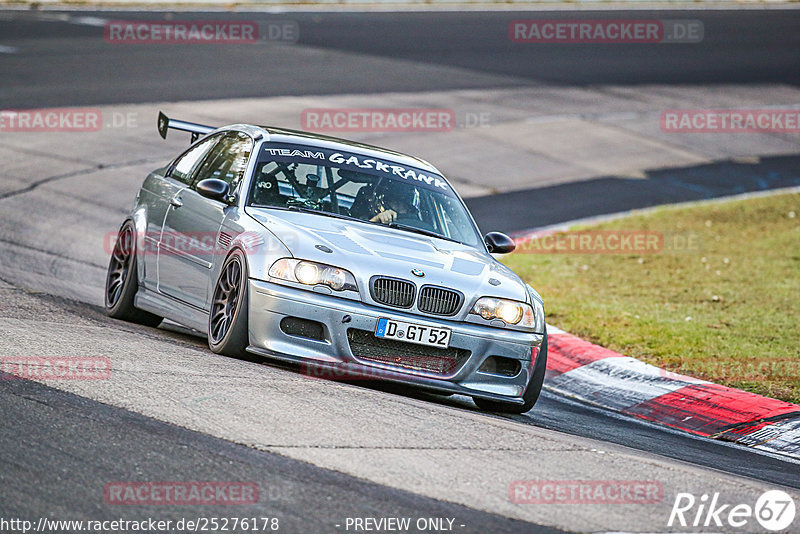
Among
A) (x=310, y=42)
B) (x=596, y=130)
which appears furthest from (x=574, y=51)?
(x=596, y=130)

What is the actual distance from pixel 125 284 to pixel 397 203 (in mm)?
2170

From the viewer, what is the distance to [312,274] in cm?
700

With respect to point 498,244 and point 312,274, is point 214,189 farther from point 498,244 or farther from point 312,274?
point 498,244

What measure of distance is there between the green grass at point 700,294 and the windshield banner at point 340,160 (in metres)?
2.43

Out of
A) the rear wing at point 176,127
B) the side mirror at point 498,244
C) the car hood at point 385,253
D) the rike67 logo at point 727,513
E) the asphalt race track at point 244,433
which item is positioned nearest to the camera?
the asphalt race track at point 244,433

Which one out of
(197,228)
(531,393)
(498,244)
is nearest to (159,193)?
(197,228)

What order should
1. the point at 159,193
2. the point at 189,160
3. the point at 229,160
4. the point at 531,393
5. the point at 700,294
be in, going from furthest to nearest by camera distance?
the point at 700,294 < the point at 189,160 < the point at 159,193 < the point at 229,160 < the point at 531,393

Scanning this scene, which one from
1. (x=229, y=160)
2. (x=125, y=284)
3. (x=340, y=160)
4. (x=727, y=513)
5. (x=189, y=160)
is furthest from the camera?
(x=189, y=160)

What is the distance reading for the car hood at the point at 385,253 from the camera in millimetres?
7055

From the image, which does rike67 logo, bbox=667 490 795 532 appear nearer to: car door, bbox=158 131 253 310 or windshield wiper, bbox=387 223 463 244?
windshield wiper, bbox=387 223 463 244

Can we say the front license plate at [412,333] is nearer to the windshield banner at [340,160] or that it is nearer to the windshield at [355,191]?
the windshield at [355,191]

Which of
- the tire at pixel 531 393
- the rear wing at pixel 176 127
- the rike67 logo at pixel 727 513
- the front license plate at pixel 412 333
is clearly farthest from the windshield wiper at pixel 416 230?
the rike67 logo at pixel 727 513

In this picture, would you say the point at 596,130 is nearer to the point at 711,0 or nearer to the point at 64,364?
the point at 64,364

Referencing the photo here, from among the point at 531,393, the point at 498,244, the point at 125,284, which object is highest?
the point at 498,244
